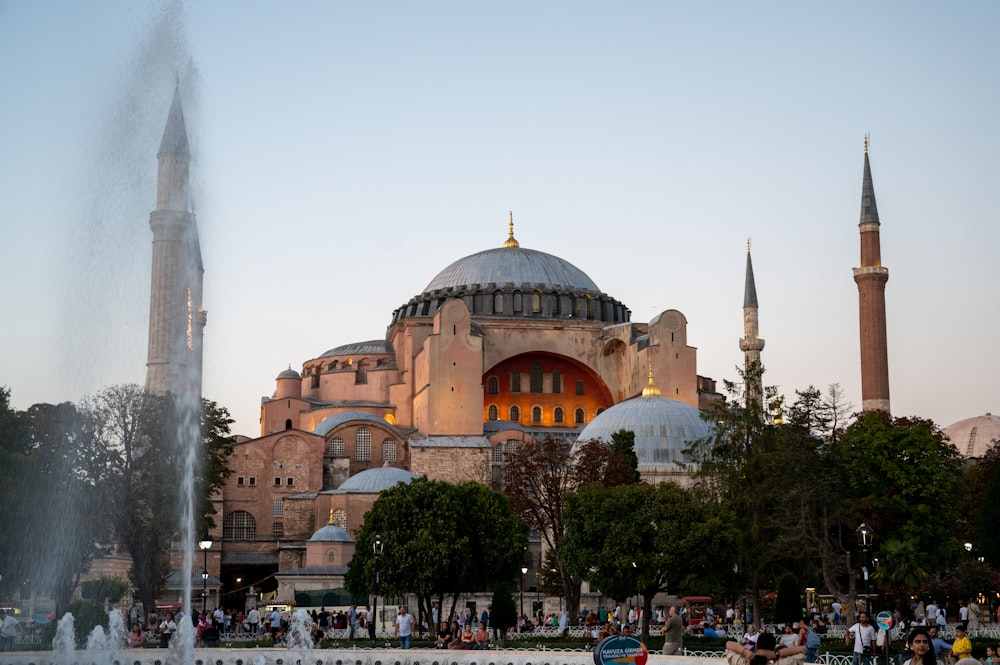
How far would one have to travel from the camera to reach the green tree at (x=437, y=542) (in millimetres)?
27094

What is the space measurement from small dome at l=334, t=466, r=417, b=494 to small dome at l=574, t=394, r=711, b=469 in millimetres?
6719

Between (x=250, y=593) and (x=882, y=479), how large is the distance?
856 inches

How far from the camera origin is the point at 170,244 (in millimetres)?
35844

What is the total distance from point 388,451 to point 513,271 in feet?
35.8

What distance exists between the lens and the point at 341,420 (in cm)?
4809

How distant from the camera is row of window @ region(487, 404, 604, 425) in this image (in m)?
51.4

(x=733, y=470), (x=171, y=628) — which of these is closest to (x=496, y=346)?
(x=733, y=470)

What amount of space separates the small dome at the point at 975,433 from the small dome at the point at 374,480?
96.7 ft

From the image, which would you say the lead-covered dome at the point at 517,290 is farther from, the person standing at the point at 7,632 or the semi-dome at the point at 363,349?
the person standing at the point at 7,632

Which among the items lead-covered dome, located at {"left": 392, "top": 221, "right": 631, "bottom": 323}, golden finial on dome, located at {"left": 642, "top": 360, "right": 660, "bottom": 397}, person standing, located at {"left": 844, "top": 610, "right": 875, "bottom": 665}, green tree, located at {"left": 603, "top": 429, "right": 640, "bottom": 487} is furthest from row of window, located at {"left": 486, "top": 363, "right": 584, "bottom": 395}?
person standing, located at {"left": 844, "top": 610, "right": 875, "bottom": 665}

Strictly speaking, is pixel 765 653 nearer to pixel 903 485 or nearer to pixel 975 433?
pixel 903 485

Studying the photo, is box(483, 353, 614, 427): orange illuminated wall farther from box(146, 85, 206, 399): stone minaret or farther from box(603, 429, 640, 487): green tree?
box(603, 429, 640, 487): green tree

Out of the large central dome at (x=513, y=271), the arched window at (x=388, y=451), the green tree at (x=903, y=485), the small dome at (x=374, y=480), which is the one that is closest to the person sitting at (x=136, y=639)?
the green tree at (x=903, y=485)

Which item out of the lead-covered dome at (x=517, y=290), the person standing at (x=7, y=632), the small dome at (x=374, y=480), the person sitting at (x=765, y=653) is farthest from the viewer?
the lead-covered dome at (x=517, y=290)
